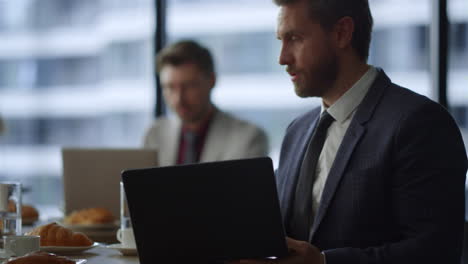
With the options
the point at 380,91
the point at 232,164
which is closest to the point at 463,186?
the point at 380,91

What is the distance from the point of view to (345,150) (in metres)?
1.95

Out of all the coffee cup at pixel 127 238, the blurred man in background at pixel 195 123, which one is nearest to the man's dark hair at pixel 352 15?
the coffee cup at pixel 127 238

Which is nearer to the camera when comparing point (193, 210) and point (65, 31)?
point (193, 210)

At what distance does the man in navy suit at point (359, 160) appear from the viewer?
177cm

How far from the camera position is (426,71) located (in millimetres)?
4301

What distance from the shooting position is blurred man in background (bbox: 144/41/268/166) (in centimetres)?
368

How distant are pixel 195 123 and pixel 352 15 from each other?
1.76m

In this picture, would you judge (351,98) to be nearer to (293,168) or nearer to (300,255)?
(293,168)

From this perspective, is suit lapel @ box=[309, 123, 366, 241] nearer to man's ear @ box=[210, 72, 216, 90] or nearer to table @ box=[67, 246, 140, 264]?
table @ box=[67, 246, 140, 264]

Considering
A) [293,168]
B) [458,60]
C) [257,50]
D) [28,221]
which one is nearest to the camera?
[293,168]

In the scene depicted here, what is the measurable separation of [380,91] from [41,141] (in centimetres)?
452

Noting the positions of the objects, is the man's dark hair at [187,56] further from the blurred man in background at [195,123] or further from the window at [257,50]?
the window at [257,50]

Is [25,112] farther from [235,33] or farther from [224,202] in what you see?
[224,202]

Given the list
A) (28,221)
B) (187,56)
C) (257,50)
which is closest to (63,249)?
(28,221)
